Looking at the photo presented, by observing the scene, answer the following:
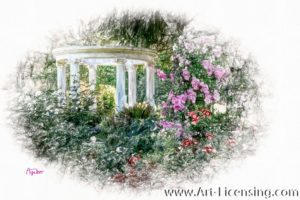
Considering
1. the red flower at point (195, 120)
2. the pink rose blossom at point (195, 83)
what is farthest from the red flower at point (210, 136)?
the pink rose blossom at point (195, 83)

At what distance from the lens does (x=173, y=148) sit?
5594mm

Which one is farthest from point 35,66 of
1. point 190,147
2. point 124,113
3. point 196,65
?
point 190,147

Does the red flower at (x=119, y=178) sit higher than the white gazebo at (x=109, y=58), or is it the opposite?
the white gazebo at (x=109, y=58)

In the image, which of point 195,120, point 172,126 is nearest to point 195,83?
point 195,120

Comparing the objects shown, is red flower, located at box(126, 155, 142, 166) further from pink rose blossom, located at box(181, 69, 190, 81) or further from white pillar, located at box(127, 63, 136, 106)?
white pillar, located at box(127, 63, 136, 106)

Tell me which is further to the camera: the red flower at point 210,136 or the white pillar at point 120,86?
the white pillar at point 120,86

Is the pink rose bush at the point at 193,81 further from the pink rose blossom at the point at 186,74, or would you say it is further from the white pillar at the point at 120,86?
the white pillar at the point at 120,86

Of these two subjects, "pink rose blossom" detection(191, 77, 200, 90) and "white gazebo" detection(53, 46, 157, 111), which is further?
"white gazebo" detection(53, 46, 157, 111)

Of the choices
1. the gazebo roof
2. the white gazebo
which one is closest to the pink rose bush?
the white gazebo

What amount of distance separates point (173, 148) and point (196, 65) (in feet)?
5.94

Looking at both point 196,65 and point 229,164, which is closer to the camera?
point 229,164

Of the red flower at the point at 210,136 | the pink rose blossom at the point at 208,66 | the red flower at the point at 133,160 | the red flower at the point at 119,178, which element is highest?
the pink rose blossom at the point at 208,66

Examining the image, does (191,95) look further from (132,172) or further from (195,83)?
(132,172)

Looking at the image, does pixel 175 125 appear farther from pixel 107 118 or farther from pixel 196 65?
pixel 107 118
